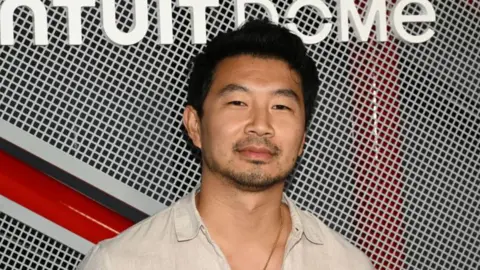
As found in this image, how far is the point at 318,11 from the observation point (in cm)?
261

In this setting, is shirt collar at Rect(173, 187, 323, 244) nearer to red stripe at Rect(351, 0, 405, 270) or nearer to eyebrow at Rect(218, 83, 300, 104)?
eyebrow at Rect(218, 83, 300, 104)

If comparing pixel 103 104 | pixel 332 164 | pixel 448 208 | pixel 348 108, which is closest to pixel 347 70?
pixel 348 108

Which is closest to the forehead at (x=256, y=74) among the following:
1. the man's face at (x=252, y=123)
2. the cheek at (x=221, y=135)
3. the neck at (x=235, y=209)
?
the man's face at (x=252, y=123)

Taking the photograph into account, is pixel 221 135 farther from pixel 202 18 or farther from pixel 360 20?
pixel 360 20

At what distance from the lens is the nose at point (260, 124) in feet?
6.81

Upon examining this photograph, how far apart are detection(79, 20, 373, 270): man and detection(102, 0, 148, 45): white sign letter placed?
0.85 ft

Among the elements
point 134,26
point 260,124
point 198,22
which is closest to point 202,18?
point 198,22

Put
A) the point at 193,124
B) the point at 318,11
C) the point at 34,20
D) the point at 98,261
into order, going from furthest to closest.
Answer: the point at 318,11 → the point at 34,20 → the point at 193,124 → the point at 98,261

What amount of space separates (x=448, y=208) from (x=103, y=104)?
107 centimetres

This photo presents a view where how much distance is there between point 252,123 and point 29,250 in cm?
82

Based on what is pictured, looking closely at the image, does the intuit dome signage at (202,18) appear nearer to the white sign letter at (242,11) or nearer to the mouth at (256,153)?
the white sign letter at (242,11)

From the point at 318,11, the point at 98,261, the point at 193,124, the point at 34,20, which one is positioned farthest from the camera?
the point at 318,11

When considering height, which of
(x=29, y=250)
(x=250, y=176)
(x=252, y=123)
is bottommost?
(x=29, y=250)

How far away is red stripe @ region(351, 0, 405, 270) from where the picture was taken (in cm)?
266
